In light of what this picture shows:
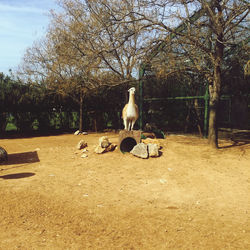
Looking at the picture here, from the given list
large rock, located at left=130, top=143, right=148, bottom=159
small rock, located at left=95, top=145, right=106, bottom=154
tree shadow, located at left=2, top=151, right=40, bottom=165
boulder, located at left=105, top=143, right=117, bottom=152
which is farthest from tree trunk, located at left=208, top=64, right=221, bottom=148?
tree shadow, located at left=2, top=151, right=40, bottom=165

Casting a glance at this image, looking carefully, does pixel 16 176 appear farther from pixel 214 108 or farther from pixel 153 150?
pixel 214 108

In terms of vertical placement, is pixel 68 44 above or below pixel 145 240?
above

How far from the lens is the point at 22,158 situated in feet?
23.3

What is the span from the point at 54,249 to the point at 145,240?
102 cm

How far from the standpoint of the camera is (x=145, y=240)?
2707 mm

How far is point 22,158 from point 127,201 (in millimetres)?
4491

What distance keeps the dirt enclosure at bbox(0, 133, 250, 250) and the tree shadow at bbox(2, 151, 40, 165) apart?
0.03 meters

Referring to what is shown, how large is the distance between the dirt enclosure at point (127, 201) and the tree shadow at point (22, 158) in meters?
0.03

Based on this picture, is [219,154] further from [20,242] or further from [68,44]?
[68,44]

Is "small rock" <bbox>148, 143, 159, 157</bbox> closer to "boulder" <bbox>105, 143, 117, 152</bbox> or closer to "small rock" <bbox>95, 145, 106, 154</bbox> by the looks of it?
"boulder" <bbox>105, 143, 117, 152</bbox>

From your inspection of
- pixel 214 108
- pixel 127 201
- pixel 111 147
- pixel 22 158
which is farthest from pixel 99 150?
pixel 214 108

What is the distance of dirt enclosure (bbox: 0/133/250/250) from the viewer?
273 centimetres

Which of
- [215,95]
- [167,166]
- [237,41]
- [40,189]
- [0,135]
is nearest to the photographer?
[40,189]

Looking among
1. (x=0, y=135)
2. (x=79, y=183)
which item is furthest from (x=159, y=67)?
(x=0, y=135)
